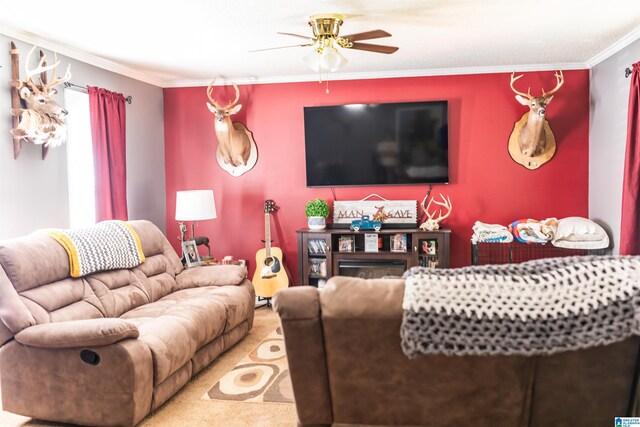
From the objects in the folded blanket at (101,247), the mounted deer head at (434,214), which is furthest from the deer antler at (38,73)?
the mounted deer head at (434,214)

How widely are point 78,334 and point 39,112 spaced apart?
6.48 ft

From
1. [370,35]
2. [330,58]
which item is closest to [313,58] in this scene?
[330,58]

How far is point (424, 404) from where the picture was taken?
1930 mm

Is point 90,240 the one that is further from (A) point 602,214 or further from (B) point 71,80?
(A) point 602,214

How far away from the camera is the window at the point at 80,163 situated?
14.6ft

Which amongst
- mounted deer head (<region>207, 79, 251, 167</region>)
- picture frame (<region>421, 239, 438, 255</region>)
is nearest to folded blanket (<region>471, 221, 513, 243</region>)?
picture frame (<region>421, 239, 438, 255</region>)

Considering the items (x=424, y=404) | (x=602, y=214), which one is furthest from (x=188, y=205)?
(x=602, y=214)

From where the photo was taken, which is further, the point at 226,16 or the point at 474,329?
the point at 226,16

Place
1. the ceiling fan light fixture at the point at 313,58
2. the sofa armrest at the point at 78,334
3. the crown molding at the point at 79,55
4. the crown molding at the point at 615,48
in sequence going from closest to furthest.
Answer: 1. the sofa armrest at the point at 78,334
2. the ceiling fan light fixture at the point at 313,58
3. the crown molding at the point at 79,55
4. the crown molding at the point at 615,48

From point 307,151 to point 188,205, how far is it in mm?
1434

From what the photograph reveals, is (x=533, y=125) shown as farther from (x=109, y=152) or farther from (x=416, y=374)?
(x=109, y=152)

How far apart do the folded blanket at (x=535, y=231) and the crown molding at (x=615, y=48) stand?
156 centimetres

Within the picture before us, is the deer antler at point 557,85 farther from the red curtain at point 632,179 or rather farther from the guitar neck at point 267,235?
the guitar neck at point 267,235

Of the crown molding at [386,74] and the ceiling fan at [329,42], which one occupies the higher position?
the crown molding at [386,74]
